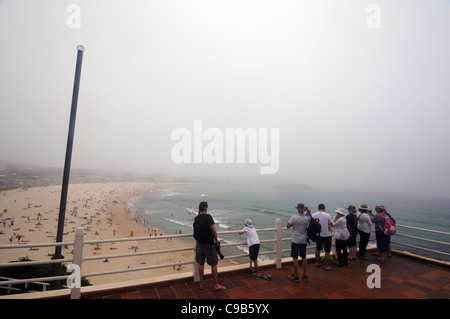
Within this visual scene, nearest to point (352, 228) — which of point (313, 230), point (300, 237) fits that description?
point (313, 230)

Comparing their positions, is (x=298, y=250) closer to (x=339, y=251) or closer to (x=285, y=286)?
(x=285, y=286)

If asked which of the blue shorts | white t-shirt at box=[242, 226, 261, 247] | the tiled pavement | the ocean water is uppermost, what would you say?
white t-shirt at box=[242, 226, 261, 247]

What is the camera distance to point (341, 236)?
577 cm

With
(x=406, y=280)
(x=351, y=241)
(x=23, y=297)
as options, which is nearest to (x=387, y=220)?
(x=351, y=241)

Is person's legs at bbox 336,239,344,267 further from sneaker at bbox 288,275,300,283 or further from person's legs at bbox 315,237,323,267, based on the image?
sneaker at bbox 288,275,300,283

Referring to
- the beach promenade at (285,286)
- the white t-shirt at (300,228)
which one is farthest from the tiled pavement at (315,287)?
the white t-shirt at (300,228)

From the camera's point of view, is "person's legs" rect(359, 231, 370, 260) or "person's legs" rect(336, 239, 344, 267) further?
"person's legs" rect(359, 231, 370, 260)

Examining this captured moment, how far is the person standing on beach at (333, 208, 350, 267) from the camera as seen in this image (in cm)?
572

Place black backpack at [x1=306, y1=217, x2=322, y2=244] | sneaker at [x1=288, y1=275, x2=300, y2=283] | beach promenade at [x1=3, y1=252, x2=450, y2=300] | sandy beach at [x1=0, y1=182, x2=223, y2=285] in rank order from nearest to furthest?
beach promenade at [x1=3, y1=252, x2=450, y2=300]
sneaker at [x1=288, y1=275, x2=300, y2=283]
black backpack at [x1=306, y1=217, x2=322, y2=244]
sandy beach at [x1=0, y1=182, x2=223, y2=285]

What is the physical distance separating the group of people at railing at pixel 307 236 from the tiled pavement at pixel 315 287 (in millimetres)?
245

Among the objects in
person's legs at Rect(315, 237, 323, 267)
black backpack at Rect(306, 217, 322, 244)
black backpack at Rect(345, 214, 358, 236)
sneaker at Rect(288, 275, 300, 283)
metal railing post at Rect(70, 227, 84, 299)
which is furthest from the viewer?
black backpack at Rect(345, 214, 358, 236)

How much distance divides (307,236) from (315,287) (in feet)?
3.48

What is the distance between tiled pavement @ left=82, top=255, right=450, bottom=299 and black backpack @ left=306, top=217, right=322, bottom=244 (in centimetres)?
92

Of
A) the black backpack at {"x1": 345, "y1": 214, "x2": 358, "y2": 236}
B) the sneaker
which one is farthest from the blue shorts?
the black backpack at {"x1": 345, "y1": 214, "x2": 358, "y2": 236}
